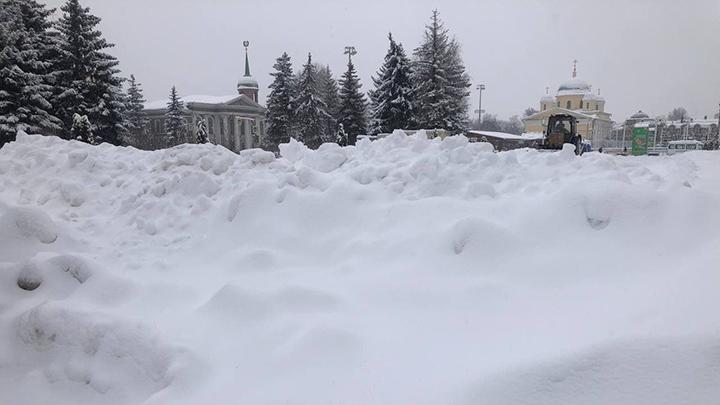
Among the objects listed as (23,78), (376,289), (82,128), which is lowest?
(376,289)

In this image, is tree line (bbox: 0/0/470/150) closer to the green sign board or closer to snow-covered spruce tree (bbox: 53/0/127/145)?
snow-covered spruce tree (bbox: 53/0/127/145)

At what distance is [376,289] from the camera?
4188 millimetres

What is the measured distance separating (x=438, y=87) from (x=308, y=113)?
37.3 ft

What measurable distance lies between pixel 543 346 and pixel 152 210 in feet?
18.2

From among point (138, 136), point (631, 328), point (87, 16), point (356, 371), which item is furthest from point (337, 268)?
point (138, 136)

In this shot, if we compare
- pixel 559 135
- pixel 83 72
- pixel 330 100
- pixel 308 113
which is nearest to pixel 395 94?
pixel 308 113

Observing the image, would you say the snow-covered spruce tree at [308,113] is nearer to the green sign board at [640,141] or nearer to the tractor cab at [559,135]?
the tractor cab at [559,135]

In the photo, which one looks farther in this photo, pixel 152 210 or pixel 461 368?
pixel 152 210

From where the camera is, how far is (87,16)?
25.3 meters

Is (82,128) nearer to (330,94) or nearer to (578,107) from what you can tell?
(330,94)

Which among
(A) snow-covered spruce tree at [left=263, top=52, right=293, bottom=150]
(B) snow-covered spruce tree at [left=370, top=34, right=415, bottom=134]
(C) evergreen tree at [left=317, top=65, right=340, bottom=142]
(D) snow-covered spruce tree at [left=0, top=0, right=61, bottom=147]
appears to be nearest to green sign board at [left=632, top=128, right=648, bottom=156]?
(B) snow-covered spruce tree at [left=370, top=34, right=415, bottom=134]

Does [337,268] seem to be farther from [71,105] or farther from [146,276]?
[71,105]

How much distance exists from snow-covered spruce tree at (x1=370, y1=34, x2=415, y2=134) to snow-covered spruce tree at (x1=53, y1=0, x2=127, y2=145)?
16.9 meters

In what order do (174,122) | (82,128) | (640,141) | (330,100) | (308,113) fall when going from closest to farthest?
(82,128) → (640,141) → (308,113) → (174,122) → (330,100)
